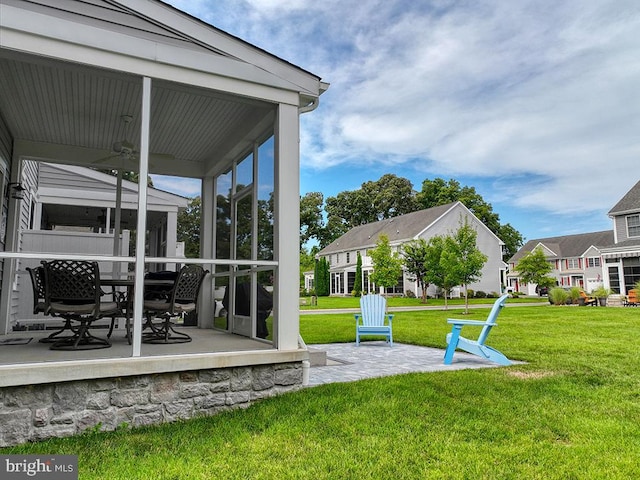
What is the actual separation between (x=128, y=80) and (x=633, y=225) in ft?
84.4

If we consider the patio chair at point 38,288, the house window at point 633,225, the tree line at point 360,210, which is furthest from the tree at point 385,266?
the patio chair at point 38,288

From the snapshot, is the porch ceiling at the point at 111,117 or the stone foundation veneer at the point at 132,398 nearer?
the stone foundation veneer at the point at 132,398

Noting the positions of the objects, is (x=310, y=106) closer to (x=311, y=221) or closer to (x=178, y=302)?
(x=178, y=302)

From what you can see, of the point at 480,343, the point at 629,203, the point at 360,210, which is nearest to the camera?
the point at 480,343

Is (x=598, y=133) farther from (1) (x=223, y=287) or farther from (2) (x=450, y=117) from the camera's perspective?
(1) (x=223, y=287)

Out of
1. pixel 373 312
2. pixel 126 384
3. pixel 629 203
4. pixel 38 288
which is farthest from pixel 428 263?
pixel 126 384

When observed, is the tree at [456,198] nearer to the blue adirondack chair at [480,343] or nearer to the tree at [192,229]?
the blue adirondack chair at [480,343]

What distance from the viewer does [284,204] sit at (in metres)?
4.18

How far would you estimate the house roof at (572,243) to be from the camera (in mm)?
37281

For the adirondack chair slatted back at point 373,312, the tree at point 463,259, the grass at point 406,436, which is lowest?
the grass at point 406,436

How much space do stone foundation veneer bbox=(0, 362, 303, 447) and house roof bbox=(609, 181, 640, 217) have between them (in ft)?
79.5

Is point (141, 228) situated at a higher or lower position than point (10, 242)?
lower

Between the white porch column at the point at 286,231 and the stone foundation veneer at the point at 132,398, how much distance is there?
0.38 meters

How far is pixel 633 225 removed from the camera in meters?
22.2
